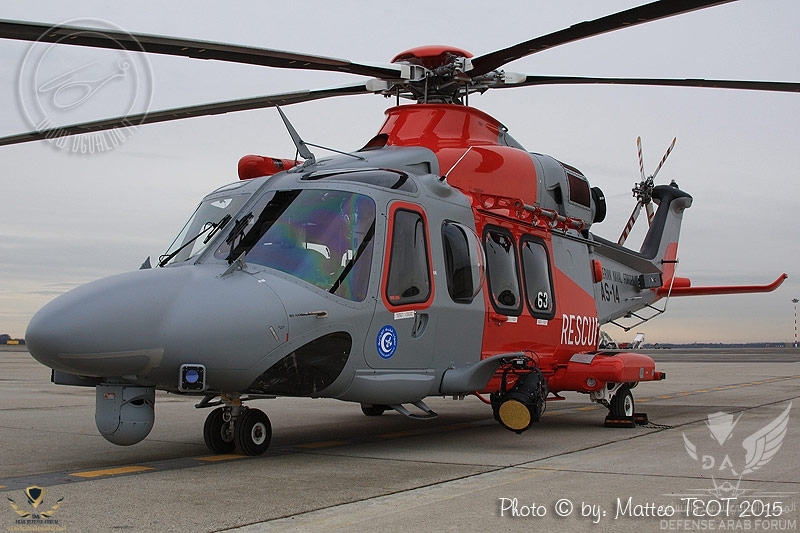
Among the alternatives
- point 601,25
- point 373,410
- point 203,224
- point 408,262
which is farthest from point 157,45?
point 373,410

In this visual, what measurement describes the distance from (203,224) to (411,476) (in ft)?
10.7

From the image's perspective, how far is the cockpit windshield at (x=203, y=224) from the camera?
25.6 ft

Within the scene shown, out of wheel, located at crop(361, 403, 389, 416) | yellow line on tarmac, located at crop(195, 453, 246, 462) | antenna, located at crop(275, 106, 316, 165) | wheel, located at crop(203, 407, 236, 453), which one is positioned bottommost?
wheel, located at crop(361, 403, 389, 416)

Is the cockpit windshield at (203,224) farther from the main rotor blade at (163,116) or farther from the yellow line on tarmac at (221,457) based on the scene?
the yellow line on tarmac at (221,457)

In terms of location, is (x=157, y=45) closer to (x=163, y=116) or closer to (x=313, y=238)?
(x=313, y=238)

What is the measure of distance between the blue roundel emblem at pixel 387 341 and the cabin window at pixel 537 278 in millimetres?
2469

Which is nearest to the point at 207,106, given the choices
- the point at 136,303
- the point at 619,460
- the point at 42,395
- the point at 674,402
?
the point at 136,303

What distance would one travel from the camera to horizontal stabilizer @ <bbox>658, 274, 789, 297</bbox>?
576 inches

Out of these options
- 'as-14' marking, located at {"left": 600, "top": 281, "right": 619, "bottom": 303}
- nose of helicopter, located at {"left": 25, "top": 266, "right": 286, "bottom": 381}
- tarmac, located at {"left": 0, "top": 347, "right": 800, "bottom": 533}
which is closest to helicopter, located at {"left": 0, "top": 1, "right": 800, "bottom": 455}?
nose of helicopter, located at {"left": 25, "top": 266, "right": 286, "bottom": 381}

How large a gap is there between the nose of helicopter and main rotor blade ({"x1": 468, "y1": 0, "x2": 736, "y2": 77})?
366 centimetres

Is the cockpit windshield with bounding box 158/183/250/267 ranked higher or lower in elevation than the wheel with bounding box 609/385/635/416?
higher

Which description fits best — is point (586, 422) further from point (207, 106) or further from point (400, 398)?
point (207, 106)

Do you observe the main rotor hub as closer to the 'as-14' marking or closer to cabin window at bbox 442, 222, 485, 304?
cabin window at bbox 442, 222, 485, 304

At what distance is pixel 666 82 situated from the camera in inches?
382
